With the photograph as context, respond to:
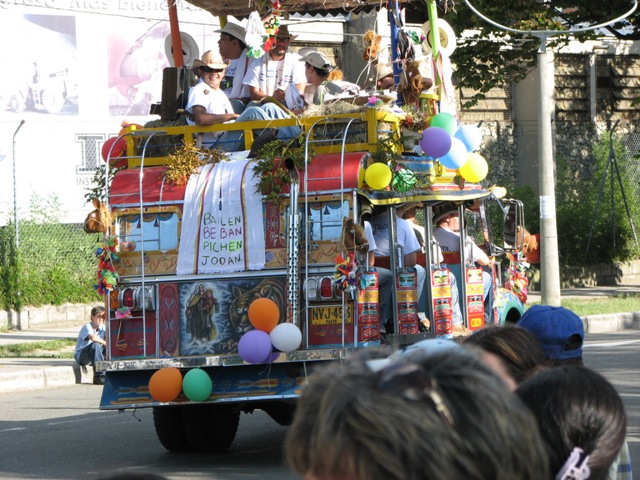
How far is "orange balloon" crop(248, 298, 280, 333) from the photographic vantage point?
30.0ft

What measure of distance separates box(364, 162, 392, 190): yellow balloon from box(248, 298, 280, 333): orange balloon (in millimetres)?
1265

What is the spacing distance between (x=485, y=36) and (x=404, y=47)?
563 inches

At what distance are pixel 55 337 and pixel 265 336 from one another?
11.1 metres

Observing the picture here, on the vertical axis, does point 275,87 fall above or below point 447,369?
above

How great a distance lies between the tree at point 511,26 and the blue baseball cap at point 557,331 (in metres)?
19.7

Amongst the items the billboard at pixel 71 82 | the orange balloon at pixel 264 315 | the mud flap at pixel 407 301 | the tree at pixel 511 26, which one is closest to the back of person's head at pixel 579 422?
the orange balloon at pixel 264 315

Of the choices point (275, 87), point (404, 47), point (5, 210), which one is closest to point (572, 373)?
point (404, 47)

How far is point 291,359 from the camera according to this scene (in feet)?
29.9

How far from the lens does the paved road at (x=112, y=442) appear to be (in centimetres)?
915

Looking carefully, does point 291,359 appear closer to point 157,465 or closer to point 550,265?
point 157,465

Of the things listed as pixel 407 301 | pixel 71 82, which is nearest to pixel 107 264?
pixel 407 301

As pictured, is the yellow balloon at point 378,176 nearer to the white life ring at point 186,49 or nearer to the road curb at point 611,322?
the white life ring at point 186,49

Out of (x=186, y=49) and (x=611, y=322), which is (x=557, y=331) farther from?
(x=611, y=322)

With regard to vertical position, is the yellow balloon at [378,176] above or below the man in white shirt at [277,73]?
below
